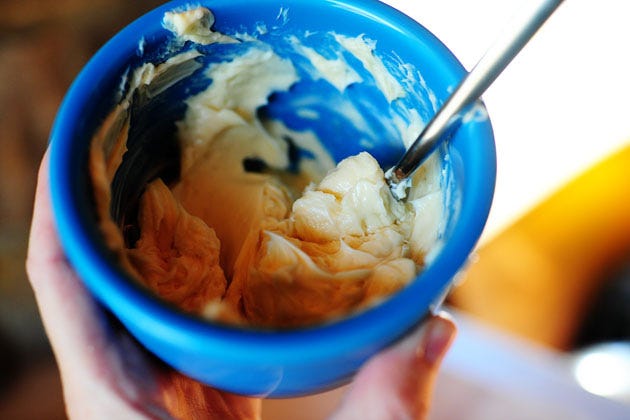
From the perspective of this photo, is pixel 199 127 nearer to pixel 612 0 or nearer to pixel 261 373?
pixel 261 373

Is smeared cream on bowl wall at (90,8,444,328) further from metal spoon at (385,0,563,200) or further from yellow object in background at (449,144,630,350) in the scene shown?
yellow object in background at (449,144,630,350)

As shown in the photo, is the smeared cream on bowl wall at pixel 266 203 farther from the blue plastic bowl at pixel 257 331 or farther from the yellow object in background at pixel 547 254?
the yellow object in background at pixel 547 254

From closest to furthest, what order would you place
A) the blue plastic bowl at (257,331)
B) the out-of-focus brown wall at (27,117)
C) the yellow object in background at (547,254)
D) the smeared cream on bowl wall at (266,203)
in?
the blue plastic bowl at (257,331) < the smeared cream on bowl wall at (266,203) < the out-of-focus brown wall at (27,117) < the yellow object in background at (547,254)

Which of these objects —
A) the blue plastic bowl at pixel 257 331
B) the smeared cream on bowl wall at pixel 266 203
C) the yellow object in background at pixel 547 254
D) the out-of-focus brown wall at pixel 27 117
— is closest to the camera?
the blue plastic bowl at pixel 257 331

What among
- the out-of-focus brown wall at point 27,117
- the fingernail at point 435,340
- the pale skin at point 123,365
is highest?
the fingernail at point 435,340

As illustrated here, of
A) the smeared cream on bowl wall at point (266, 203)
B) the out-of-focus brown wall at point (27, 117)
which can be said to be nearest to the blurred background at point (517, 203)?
the out-of-focus brown wall at point (27, 117)
